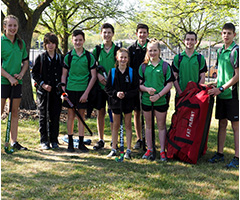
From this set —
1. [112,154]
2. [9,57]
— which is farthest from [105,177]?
[9,57]

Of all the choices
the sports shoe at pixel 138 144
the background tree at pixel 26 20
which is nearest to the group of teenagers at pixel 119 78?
the sports shoe at pixel 138 144

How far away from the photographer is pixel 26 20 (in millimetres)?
8367

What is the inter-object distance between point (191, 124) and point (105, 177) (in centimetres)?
161

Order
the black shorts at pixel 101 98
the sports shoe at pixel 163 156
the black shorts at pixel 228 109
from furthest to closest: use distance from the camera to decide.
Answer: the black shorts at pixel 101 98 → the sports shoe at pixel 163 156 → the black shorts at pixel 228 109

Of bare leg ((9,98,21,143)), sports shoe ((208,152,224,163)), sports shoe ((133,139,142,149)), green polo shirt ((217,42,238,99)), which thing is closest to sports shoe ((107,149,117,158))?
sports shoe ((133,139,142,149))

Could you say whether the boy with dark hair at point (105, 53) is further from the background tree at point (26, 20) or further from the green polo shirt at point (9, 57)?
the background tree at point (26, 20)

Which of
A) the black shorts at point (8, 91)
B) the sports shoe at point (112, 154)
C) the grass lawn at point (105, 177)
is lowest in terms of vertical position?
the grass lawn at point (105, 177)

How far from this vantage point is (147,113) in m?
5.27

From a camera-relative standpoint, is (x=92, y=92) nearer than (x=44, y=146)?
Yes

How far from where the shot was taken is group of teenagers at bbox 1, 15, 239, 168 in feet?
16.6

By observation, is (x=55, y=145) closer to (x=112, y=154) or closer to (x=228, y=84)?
(x=112, y=154)

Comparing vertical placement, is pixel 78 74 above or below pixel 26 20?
below

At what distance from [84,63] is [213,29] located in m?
13.9

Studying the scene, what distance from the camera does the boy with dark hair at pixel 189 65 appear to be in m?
5.26
